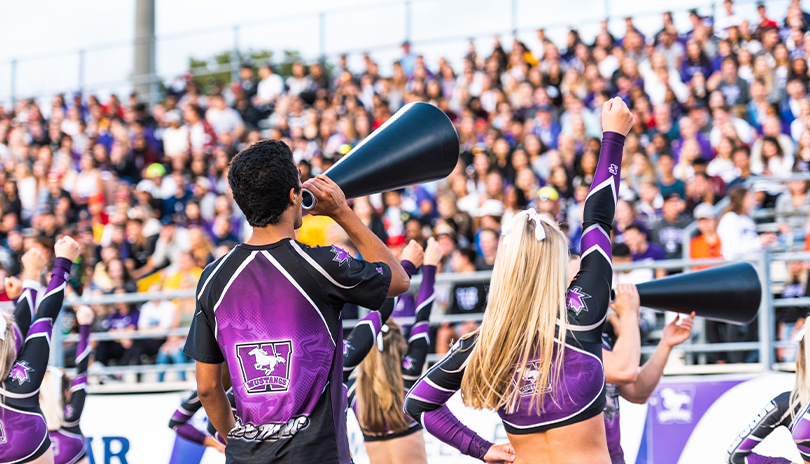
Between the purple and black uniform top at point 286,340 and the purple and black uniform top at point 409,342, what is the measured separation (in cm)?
102

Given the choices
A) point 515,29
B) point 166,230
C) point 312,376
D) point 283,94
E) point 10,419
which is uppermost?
point 515,29

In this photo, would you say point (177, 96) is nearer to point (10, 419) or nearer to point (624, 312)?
point (10, 419)

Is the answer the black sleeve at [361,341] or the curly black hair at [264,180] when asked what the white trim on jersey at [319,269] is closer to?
the curly black hair at [264,180]

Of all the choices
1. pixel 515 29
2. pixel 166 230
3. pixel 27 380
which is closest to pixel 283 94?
pixel 515 29

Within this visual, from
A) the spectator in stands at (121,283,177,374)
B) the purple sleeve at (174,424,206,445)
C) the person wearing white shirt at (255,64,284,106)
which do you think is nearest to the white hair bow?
the purple sleeve at (174,424,206,445)

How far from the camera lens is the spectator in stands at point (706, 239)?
714 centimetres

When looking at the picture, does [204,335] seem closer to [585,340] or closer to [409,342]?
Answer: [585,340]

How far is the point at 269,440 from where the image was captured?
253 centimetres

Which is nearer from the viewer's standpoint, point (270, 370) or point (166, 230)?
point (270, 370)

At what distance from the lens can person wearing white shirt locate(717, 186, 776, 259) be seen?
6965mm

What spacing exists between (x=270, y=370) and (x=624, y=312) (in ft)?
4.22

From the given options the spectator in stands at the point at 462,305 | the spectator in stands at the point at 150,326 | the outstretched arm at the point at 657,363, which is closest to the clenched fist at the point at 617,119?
the outstretched arm at the point at 657,363

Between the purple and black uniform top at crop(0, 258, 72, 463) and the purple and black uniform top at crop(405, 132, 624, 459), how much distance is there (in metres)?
2.23

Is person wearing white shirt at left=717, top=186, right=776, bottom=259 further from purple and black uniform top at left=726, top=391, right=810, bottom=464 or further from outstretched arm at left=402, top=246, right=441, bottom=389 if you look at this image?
outstretched arm at left=402, top=246, right=441, bottom=389
